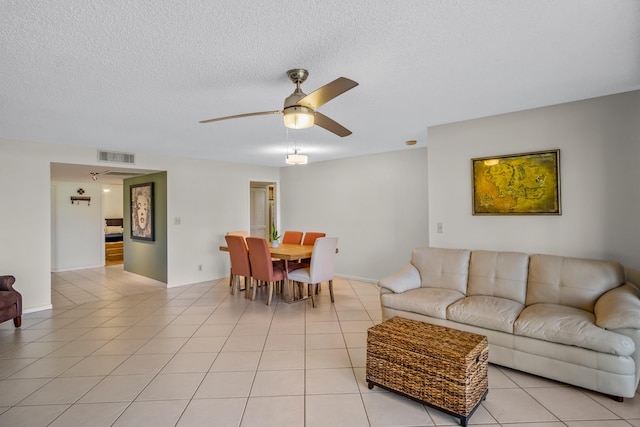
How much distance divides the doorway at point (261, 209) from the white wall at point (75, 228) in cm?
370

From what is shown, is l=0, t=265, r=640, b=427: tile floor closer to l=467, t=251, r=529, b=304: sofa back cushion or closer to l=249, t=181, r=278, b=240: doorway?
l=467, t=251, r=529, b=304: sofa back cushion

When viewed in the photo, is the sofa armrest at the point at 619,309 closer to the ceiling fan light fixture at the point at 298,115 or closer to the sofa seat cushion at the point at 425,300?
the sofa seat cushion at the point at 425,300

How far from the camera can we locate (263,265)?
445cm

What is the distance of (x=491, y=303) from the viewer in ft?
9.23

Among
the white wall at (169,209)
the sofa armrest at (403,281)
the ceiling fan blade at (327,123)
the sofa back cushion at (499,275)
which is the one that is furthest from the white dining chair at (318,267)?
the white wall at (169,209)

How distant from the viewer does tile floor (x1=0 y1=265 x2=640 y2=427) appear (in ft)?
6.69

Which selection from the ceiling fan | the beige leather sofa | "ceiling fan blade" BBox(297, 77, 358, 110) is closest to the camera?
"ceiling fan blade" BBox(297, 77, 358, 110)

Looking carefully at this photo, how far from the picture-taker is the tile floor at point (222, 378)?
6.69ft

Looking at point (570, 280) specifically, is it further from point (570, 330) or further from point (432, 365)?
point (432, 365)

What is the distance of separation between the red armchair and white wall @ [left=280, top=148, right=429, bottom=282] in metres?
4.41

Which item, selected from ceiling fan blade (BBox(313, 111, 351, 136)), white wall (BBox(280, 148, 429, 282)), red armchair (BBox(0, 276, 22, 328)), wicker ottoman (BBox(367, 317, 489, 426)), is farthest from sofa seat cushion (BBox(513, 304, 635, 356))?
red armchair (BBox(0, 276, 22, 328))

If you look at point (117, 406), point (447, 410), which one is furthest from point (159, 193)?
point (447, 410)

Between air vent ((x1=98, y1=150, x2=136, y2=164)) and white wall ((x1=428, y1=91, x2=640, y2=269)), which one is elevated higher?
air vent ((x1=98, y1=150, x2=136, y2=164))

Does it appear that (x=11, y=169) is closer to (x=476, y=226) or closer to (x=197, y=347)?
(x=197, y=347)
